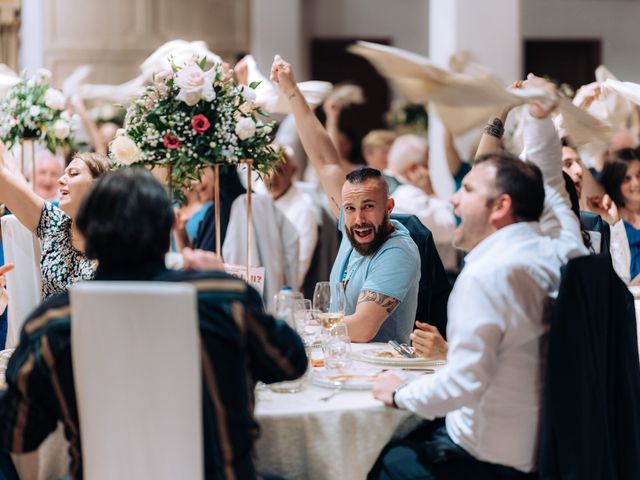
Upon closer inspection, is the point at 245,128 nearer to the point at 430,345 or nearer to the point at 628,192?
the point at 430,345

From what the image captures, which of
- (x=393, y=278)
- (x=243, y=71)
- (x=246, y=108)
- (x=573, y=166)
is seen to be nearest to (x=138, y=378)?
(x=246, y=108)

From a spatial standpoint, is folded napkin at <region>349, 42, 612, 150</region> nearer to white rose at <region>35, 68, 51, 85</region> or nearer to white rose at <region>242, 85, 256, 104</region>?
white rose at <region>242, 85, 256, 104</region>

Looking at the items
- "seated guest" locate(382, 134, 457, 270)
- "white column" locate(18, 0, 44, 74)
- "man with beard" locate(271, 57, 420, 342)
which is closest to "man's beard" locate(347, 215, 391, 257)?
Result: "man with beard" locate(271, 57, 420, 342)

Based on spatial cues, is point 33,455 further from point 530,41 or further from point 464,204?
point 530,41

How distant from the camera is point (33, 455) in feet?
8.70

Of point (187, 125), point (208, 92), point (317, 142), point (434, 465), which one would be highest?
point (208, 92)

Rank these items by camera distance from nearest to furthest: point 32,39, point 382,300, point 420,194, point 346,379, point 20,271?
point 346,379 < point 382,300 < point 20,271 < point 420,194 < point 32,39

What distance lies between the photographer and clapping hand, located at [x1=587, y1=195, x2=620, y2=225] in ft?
15.8

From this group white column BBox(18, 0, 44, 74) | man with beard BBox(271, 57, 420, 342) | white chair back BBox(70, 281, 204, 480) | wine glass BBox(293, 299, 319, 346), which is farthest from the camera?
white column BBox(18, 0, 44, 74)

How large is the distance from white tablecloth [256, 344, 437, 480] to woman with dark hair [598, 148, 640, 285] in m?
2.74

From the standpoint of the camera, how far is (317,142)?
4.08 metres

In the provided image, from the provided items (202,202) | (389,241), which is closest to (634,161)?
(389,241)

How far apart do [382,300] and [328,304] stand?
0.28 meters

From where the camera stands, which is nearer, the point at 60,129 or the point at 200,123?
the point at 200,123
